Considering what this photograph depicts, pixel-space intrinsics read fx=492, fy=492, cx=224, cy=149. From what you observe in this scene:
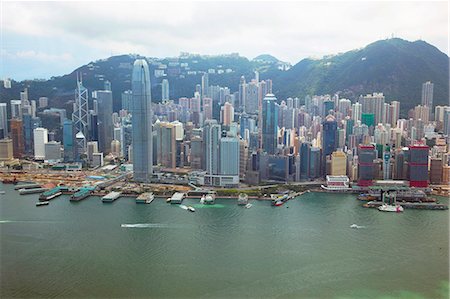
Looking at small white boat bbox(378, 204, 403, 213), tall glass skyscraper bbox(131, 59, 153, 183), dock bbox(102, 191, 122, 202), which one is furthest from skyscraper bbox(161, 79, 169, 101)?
small white boat bbox(378, 204, 403, 213)

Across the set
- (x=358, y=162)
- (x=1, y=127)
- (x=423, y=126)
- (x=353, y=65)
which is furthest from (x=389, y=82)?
(x=1, y=127)

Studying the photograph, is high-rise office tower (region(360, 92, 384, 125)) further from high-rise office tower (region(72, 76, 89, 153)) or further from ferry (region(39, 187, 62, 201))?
ferry (region(39, 187, 62, 201))

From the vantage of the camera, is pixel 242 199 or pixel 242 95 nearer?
pixel 242 199

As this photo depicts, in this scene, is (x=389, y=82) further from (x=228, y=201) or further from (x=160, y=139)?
(x=228, y=201)

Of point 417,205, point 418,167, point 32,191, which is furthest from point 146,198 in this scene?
point 418,167

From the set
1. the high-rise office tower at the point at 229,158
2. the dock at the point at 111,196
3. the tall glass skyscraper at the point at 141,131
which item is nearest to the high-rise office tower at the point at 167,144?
the tall glass skyscraper at the point at 141,131

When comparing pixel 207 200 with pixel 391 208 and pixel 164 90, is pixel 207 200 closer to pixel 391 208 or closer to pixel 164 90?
pixel 391 208
